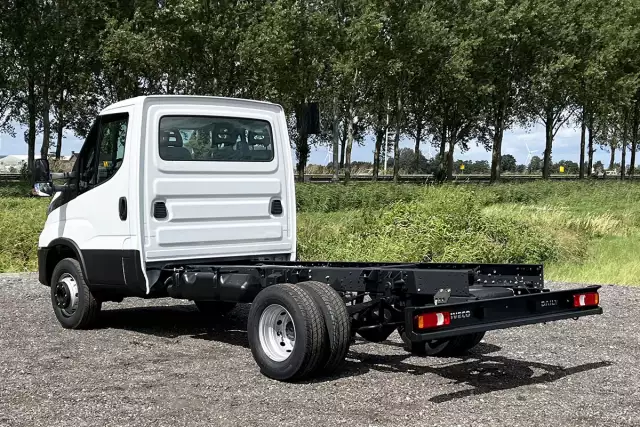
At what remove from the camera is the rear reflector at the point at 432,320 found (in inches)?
223

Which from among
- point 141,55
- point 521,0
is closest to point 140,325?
point 141,55

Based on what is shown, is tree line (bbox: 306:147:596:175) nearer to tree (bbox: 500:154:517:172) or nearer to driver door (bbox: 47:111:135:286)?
tree (bbox: 500:154:517:172)

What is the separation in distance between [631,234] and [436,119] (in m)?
35.7

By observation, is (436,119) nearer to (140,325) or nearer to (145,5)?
(145,5)

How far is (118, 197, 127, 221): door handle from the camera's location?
312 inches

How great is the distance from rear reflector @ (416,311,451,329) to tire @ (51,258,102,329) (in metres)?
4.42

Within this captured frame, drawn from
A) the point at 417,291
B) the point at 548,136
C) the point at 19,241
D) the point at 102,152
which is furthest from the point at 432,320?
the point at 548,136

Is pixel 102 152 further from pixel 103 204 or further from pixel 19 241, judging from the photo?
pixel 19 241

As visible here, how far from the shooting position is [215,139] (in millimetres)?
8312

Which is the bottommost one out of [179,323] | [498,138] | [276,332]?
[179,323]

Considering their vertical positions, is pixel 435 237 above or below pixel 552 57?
below

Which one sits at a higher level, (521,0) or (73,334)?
(521,0)

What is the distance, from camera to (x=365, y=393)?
611 centimetres

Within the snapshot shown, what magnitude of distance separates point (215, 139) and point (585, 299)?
4.11m
